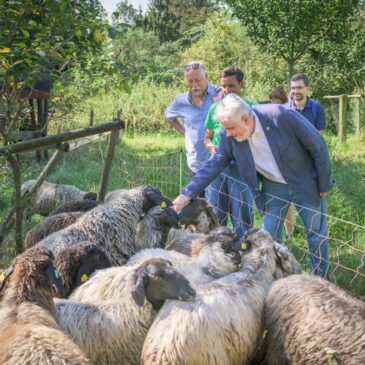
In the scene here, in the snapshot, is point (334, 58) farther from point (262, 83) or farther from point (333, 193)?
point (333, 193)

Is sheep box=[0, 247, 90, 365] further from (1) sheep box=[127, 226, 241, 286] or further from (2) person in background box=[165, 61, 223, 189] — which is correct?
(2) person in background box=[165, 61, 223, 189]

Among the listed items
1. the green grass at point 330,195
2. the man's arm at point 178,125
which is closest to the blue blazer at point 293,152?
the green grass at point 330,195

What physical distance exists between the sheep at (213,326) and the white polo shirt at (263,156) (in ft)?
3.40

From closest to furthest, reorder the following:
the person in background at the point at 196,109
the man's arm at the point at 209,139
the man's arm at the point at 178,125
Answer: the man's arm at the point at 209,139 → the person in background at the point at 196,109 → the man's arm at the point at 178,125

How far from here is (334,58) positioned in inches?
613

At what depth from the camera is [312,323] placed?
329cm

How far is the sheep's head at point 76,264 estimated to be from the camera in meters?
4.21

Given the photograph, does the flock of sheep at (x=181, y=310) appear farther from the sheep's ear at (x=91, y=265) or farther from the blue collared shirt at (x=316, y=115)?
the blue collared shirt at (x=316, y=115)

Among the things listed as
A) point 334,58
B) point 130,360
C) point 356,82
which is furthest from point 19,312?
point 356,82

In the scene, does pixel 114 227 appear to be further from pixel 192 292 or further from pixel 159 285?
pixel 192 292

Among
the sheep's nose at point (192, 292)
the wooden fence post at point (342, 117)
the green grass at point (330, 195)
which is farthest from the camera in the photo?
the wooden fence post at point (342, 117)

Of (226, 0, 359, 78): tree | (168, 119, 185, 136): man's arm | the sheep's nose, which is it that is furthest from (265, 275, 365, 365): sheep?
(226, 0, 359, 78): tree

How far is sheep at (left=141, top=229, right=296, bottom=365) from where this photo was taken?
3123 millimetres

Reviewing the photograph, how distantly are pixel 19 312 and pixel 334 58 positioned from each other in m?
14.1
